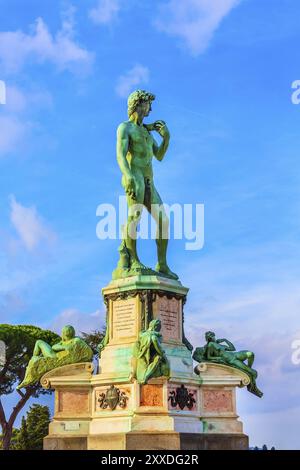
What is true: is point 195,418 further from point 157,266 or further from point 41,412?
point 41,412

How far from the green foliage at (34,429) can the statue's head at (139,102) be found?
1841cm

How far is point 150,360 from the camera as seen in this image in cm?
1661

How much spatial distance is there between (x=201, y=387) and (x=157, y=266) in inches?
136

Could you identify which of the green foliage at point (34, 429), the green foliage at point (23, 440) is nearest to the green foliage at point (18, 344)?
the green foliage at point (34, 429)

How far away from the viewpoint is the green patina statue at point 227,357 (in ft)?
61.5

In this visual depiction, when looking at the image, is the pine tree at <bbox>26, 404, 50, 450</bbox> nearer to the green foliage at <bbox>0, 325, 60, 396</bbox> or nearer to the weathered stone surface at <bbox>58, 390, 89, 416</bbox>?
the green foliage at <bbox>0, 325, 60, 396</bbox>

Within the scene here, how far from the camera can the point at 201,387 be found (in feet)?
59.0

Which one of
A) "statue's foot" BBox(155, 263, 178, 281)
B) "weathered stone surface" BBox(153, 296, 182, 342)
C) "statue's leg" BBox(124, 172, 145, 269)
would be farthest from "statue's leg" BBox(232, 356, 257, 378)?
"statue's leg" BBox(124, 172, 145, 269)

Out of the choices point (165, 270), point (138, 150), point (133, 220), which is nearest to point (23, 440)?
point (165, 270)

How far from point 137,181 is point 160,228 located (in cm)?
144
